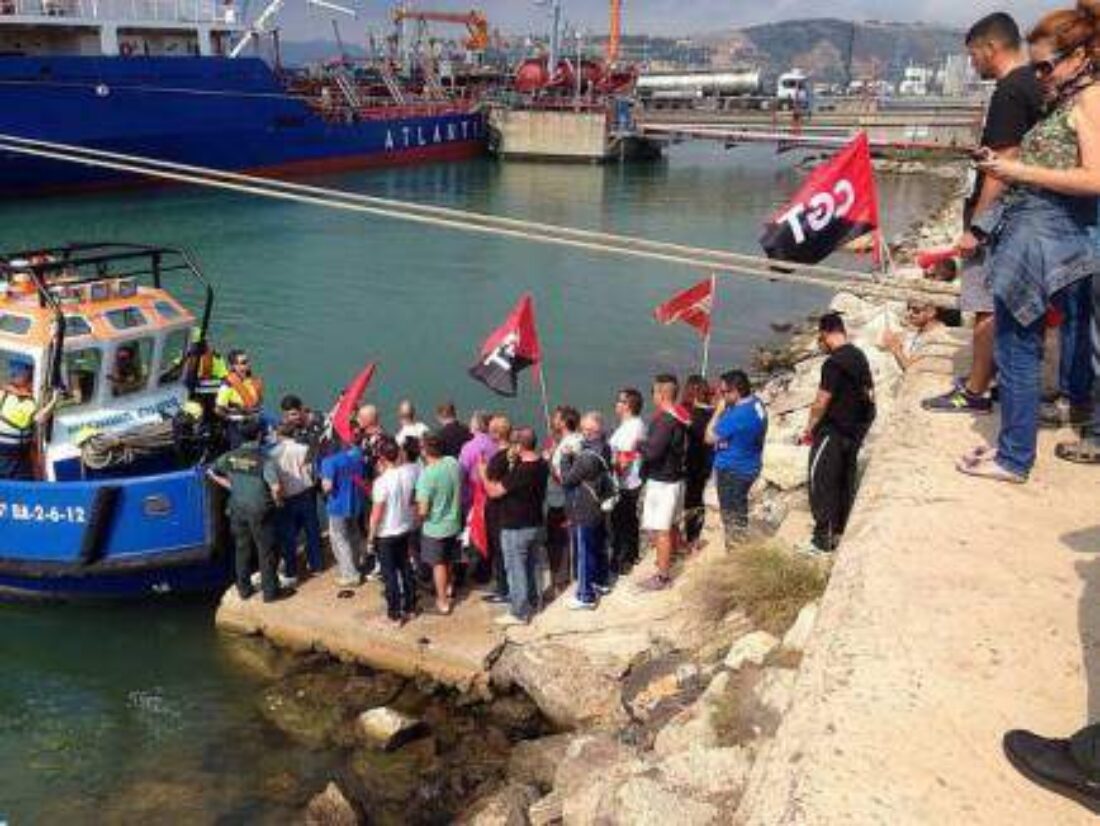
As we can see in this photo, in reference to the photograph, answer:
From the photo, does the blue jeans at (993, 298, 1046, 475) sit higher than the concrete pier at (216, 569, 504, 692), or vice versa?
the blue jeans at (993, 298, 1046, 475)

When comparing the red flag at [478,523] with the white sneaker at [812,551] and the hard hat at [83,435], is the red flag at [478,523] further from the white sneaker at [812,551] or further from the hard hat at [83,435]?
the hard hat at [83,435]

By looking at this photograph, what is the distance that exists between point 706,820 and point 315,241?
1296 inches

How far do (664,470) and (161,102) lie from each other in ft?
140

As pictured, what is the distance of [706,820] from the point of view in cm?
527

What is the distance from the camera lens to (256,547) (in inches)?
402

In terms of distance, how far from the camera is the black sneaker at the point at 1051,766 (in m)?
3.44

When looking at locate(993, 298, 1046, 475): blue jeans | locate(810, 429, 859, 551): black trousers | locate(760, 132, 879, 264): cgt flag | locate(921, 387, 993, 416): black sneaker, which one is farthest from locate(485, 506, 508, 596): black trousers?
locate(993, 298, 1046, 475): blue jeans

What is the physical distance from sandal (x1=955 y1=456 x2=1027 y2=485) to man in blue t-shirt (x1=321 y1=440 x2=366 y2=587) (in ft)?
18.6

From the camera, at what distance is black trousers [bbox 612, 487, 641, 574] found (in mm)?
9516

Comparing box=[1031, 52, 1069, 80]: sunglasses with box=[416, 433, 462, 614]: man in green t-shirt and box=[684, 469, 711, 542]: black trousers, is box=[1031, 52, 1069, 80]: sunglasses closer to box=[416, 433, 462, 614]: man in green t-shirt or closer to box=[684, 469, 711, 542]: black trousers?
box=[684, 469, 711, 542]: black trousers

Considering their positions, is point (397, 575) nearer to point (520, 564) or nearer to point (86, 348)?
point (520, 564)

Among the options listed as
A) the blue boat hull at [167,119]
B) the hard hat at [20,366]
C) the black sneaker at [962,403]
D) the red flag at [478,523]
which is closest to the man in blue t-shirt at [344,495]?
the red flag at [478,523]

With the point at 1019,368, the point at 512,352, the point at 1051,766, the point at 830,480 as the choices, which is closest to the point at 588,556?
the point at 830,480

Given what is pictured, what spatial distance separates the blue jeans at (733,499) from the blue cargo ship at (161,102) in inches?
1558
